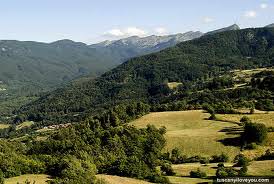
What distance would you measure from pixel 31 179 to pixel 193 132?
2223 inches

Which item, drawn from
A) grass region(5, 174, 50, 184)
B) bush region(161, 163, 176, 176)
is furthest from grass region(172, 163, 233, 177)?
grass region(5, 174, 50, 184)

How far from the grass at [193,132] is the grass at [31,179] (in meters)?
39.4

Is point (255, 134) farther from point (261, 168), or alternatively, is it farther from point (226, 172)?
point (226, 172)

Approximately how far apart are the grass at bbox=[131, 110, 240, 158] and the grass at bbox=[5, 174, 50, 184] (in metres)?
39.4

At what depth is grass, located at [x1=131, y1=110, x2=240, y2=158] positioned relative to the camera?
318 feet

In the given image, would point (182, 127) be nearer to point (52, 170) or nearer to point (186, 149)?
point (186, 149)

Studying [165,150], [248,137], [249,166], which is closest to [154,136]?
[165,150]

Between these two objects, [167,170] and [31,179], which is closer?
[31,179]

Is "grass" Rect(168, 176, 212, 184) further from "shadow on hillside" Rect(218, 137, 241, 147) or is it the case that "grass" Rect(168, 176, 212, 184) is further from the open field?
"shadow on hillside" Rect(218, 137, 241, 147)

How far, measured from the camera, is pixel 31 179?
2498 inches

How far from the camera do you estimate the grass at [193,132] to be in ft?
318

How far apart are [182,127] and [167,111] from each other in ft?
109

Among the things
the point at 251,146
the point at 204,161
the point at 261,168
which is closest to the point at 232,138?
the point at 251,146

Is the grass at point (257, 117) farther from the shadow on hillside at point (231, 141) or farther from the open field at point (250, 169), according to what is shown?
the open field at point (250, 169)
